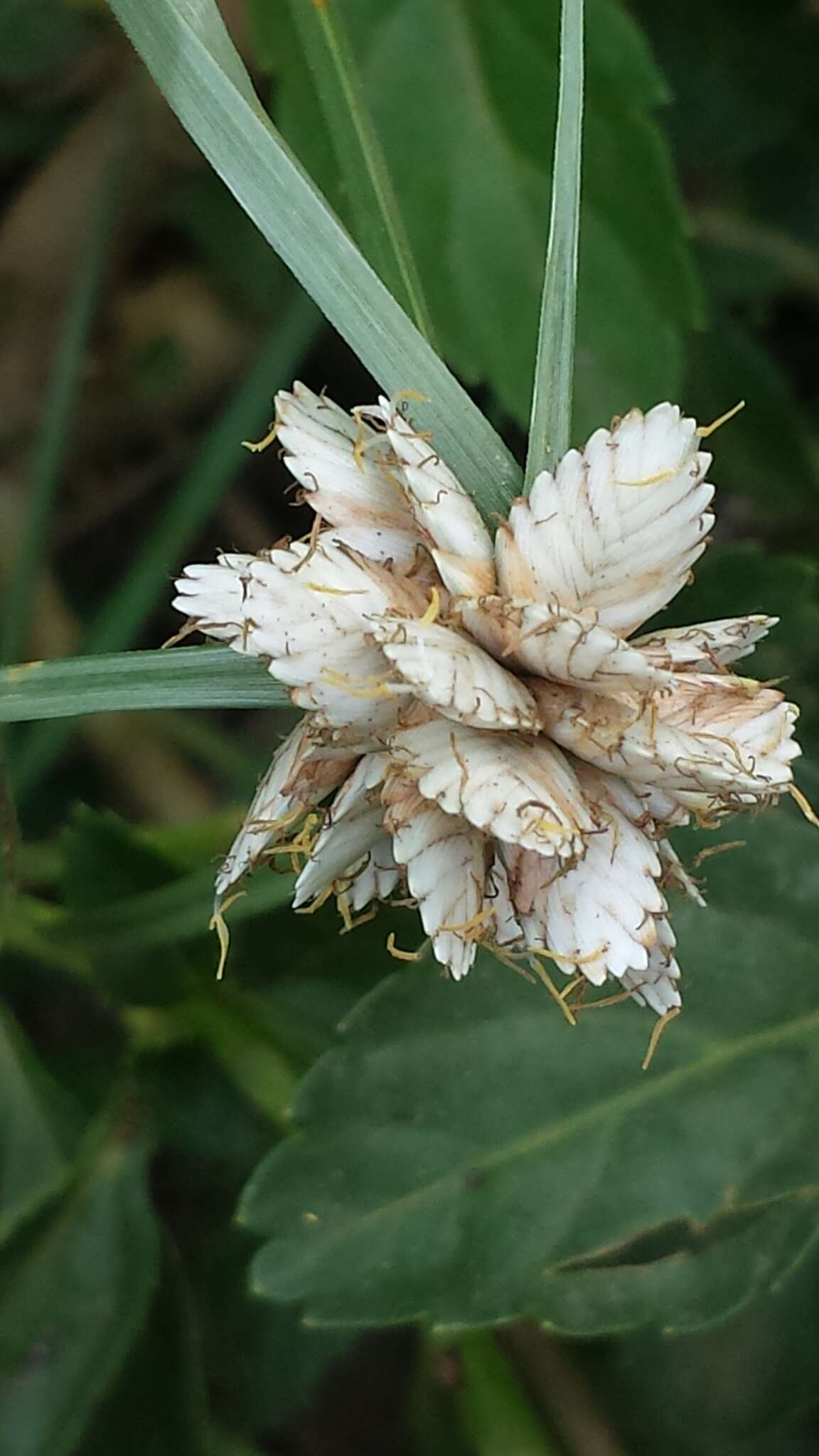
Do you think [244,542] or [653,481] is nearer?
[653,481]

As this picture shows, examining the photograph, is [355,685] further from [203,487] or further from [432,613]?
[203,487]

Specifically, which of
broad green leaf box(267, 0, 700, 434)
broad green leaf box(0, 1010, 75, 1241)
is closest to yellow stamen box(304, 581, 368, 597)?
broad green leaf box(267, 0, 700, 434)

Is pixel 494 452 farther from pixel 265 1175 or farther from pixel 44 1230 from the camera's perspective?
pixel 44 1230

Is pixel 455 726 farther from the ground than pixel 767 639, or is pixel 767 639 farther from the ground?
pixel 455 726

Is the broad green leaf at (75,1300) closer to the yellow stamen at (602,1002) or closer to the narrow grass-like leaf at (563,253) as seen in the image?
the yellow stamen at (602,1002)

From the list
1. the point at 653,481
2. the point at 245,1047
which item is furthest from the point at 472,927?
the point at 245,1047

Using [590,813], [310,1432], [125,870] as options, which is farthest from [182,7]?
[310,1432]

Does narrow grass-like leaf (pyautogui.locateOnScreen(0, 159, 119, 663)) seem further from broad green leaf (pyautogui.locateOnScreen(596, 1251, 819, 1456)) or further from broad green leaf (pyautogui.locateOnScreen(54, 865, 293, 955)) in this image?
broad green leaf (pyautogui.locateOnScreen(596, 1251, 819, 1456))

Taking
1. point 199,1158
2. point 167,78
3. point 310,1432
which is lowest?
point 310,1432
